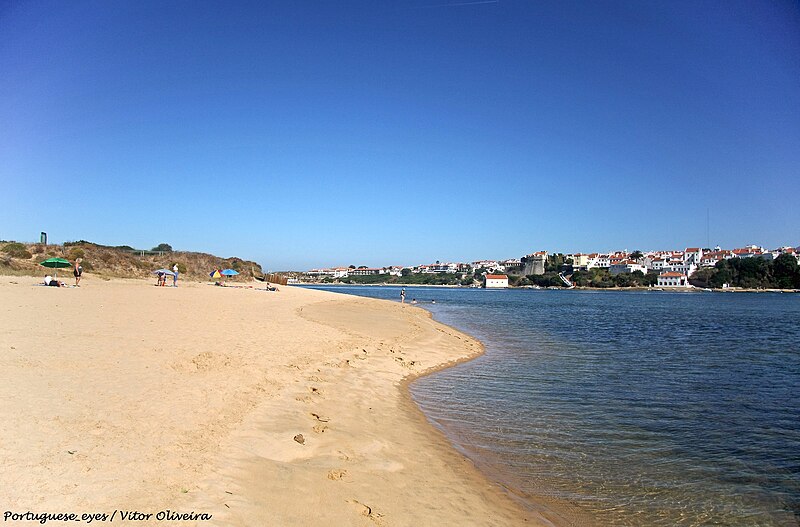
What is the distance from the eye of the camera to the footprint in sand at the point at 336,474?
4879 mm

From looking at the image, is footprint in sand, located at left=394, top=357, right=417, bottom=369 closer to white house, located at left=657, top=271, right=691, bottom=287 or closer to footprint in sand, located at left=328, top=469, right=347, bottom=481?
footprint in sand, located at left=328, top=469, right=347, bottom=481

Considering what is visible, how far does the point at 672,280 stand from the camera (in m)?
142

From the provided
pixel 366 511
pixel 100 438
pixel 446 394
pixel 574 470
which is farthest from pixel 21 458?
pixel 446 394

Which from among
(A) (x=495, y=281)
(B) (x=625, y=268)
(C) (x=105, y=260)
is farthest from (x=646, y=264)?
(C) (x=105, y=260)

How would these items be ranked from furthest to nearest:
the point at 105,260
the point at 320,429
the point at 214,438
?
the point at 105,260 → the point at 320,429 → the point at 214,438

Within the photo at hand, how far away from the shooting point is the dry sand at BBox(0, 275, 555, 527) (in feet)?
12.4

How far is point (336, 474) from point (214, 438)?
145 centimetres

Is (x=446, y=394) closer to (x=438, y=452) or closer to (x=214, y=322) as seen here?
(x=438, y=452)

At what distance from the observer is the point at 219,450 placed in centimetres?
494

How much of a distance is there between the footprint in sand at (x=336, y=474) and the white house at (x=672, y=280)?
15644 cm

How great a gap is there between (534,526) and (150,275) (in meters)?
49.9

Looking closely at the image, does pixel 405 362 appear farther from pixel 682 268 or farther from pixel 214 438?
pixel 682 268

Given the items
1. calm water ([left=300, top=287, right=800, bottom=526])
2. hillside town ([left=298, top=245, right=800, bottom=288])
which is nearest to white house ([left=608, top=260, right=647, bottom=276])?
hillside town ([left=298, top=245, right=800, bottom=288])

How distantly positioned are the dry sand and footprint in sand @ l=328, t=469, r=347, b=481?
35 mm
